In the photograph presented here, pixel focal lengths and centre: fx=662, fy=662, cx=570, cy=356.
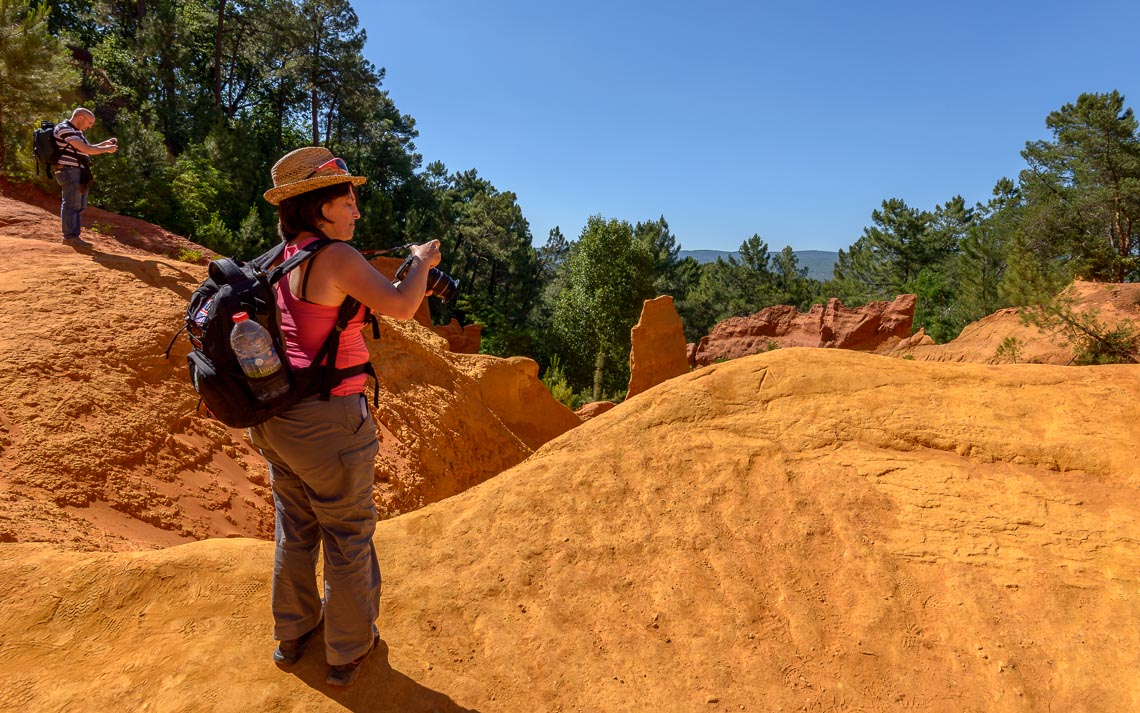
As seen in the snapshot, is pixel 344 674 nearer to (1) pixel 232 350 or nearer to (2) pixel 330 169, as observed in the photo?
(1) pixel 232 350

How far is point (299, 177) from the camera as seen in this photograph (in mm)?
2426

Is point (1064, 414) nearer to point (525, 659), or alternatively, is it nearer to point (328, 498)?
point (525, 659)

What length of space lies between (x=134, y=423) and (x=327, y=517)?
3.58 m

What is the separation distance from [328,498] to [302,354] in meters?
0.52

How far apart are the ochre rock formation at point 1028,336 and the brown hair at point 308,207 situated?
16045mm

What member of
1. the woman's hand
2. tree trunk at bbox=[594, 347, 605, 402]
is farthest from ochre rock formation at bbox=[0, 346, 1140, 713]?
tree trunk at bbox=[594, 347, 605, 402]

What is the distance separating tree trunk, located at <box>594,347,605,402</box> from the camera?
32797mm

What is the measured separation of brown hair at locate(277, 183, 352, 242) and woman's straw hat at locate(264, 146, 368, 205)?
19 millimetres

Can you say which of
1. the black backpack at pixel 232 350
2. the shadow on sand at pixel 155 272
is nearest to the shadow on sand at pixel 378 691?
the black backpack at pixel 232 350

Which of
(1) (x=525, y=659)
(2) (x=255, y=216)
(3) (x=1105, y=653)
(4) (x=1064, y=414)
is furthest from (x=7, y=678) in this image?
(2) (x=255, y=216)

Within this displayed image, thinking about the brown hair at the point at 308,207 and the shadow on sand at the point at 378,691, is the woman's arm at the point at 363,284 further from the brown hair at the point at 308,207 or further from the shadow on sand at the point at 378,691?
the shadow on sand at the point at 378,691

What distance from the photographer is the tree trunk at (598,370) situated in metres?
32.8

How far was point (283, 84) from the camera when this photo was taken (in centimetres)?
3241

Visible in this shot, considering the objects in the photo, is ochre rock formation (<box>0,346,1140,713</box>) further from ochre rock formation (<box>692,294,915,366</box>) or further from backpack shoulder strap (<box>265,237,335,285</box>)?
ochre rock formation (<box>692,294,915,366</box>)
